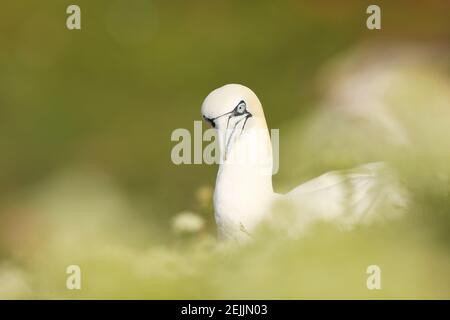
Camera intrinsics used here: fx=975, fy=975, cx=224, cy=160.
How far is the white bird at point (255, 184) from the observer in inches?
127

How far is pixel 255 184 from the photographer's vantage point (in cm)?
348

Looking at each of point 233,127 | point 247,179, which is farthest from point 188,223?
point 233,127

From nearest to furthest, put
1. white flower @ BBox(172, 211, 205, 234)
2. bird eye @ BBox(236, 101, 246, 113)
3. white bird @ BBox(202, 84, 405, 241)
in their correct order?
white bird @ BBox(202, 84, 405, 241), white flower @ BBox(172, 211, 205, 234), bird eye @ BBox(236, 101, 246, 113)

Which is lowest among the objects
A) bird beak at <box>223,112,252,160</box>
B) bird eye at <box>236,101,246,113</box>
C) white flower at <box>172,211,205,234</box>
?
white flower at <box>172,211,205,234</box>

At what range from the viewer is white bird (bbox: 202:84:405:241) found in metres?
3.22

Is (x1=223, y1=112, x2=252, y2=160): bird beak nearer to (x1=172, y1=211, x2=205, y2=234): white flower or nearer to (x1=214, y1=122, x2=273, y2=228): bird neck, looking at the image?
(x1=214, y1=122, x2=273, y2=228): bird neck

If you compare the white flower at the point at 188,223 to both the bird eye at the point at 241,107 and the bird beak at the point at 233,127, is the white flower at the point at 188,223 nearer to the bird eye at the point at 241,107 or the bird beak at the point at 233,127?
the bird beak at the point at 233,127

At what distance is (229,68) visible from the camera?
399 centimetres

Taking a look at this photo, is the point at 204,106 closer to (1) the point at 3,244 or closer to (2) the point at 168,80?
(2) the point at 168,80

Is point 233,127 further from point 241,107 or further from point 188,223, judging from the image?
point 188,223

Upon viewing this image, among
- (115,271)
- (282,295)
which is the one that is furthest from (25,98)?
(282,295)

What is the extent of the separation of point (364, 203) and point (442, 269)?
425 mm

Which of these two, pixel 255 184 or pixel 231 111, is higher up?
pixel 231 111

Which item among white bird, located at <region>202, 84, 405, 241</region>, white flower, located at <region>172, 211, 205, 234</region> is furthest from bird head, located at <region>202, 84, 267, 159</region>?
white flower, located at <region>172, 211, 205, 234</region>
